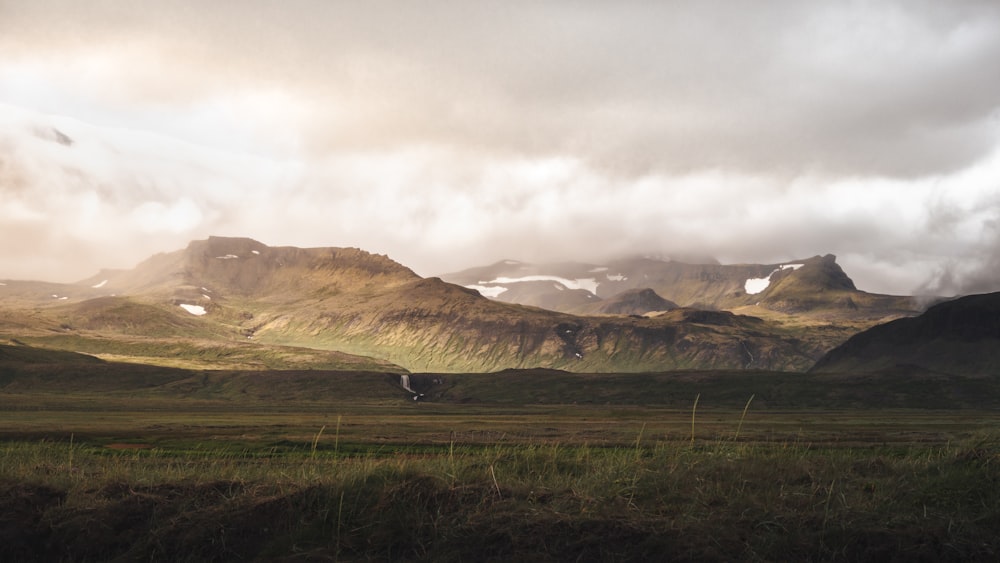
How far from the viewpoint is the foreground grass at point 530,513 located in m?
18.3

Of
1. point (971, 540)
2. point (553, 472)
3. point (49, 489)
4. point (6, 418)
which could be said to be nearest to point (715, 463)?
point (553, 472)

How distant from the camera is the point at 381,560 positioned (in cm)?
1906

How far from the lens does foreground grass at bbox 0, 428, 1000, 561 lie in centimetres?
1827

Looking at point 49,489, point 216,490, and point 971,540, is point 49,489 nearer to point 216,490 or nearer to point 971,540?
point 216,490

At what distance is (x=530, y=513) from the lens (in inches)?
768

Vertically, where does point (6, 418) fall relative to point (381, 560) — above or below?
below

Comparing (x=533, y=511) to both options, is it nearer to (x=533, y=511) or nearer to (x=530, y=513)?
(x=533, y=511)

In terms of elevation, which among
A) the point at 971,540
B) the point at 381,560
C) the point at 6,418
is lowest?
the point at 6,418

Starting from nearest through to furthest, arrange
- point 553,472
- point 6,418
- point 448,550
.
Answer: point 448,550 → point 553,472 → point 6,418

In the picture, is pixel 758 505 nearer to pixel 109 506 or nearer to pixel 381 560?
pixel 381 560

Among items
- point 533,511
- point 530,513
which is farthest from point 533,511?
point 530,513

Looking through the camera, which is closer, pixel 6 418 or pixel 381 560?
pixel 381 560

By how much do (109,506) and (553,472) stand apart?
13.1 meters

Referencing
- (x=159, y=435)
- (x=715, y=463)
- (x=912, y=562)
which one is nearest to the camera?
(x=912, y=562)
